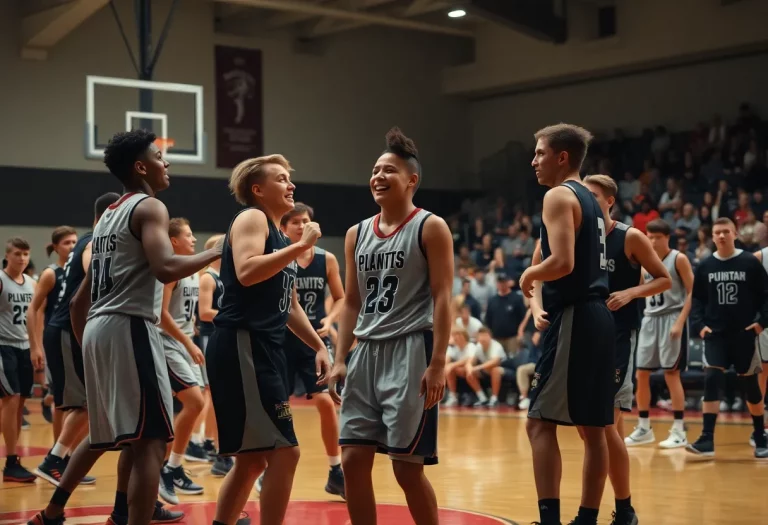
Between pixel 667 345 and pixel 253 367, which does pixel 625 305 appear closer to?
pixel 253 367

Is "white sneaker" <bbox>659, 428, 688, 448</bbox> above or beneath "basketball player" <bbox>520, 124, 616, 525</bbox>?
beneath

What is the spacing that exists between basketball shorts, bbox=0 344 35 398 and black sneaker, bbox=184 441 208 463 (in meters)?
1.48

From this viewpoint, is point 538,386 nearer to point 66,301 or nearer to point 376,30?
point 66,301

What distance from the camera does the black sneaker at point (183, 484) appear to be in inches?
309

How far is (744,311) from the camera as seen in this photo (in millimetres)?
9844

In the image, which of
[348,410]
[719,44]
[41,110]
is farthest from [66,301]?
[719,44]

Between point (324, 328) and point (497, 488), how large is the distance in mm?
1720

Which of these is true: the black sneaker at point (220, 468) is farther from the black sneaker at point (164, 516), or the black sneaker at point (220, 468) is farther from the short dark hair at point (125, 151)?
the short dark hair at point (125, 151)

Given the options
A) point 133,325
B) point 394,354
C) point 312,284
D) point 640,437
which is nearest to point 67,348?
point 312,284

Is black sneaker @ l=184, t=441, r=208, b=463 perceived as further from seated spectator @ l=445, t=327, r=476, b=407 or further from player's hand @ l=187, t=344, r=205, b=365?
seated spectator @ l=445, t=327, r=476, b=407

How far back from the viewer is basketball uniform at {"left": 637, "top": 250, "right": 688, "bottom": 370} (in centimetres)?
1071

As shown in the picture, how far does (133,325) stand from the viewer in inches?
210

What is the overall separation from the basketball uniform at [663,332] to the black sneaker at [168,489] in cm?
527

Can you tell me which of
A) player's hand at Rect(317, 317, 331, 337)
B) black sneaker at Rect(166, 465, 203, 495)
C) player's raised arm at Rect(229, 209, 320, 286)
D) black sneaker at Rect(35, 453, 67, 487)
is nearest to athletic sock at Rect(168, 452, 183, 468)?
black sneaker at Rect(166, 465, 203, 495)
